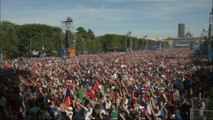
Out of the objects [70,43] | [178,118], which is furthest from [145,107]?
[70,43]

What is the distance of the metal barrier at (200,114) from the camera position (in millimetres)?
12266

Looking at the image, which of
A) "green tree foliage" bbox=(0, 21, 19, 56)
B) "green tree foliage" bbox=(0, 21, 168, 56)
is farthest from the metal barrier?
"green tree foliage" bbox=(0, 21, 19, 56)

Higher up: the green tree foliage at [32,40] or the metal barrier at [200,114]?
the green tree foliage at [32,40]

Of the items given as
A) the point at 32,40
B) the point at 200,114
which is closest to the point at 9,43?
the point at 32,40

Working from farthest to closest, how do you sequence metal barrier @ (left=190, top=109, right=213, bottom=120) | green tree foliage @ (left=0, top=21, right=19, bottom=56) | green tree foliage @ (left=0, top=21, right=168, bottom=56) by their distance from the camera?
green tree foliage @ (left=0, top=21, right=168, bottom=56), green tree foliage @ (left=0, top=21, right=19, bottom=56), metal barrier @ (left=190, top=109, right=213, bottom=120)

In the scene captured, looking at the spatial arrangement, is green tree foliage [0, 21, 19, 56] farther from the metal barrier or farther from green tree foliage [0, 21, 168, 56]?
the metal barrier

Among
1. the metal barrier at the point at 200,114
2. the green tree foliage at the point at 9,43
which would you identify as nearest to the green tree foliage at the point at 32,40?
the green tree foliage at the point at 9,43

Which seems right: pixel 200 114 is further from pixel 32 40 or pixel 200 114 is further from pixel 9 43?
pixel 32 40

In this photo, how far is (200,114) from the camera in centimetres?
1260

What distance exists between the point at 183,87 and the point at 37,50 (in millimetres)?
67609

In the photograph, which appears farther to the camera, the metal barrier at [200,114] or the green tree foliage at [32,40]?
the green tree foliage at [32,40]

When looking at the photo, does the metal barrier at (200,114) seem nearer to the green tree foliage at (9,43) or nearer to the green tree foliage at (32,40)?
the green tree foliage at (32,40)

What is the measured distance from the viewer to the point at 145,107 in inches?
516

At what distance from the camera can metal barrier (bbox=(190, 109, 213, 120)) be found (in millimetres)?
12266
